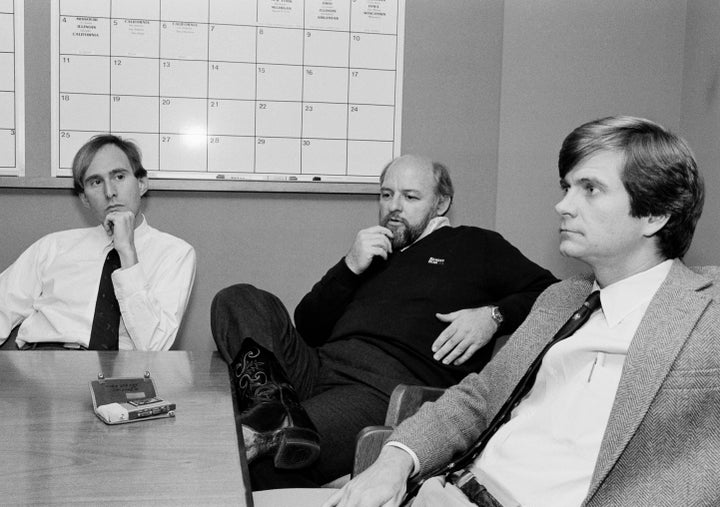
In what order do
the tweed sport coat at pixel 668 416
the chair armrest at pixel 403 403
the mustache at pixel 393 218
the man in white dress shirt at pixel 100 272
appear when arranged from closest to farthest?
the tweed sport coat at pixel 668 416, the chair armrest at pixel 403 403, the man in white dress shirt at pixel 100 272, the mustache at pixel 393 218

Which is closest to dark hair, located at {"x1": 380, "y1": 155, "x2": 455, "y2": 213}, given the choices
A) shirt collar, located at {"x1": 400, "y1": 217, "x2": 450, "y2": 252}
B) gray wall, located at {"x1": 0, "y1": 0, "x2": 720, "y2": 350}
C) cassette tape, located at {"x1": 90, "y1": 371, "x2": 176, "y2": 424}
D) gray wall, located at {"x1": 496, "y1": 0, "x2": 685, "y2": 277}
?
shirt collar, located at {"x1": 400, "y1": 217, "x2": 450, "y2": 252}

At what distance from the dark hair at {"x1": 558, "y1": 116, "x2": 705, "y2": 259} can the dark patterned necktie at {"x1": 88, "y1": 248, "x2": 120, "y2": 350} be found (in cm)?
163

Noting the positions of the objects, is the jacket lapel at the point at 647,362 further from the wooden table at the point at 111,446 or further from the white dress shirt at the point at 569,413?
the wooden table at the point at 111,446

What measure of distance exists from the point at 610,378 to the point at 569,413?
0.32 ft

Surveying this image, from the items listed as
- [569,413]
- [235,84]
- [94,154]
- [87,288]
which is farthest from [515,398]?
[235,84]

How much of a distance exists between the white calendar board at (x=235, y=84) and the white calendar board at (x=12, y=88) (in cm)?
12

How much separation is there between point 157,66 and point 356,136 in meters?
0.83

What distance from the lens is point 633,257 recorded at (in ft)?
4.84

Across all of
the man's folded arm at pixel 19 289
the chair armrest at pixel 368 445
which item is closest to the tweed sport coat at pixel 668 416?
the chair armrest at pixel 368 445

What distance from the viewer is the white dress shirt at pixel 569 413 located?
1.33 m

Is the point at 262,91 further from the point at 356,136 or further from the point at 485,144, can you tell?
the point at 485,144

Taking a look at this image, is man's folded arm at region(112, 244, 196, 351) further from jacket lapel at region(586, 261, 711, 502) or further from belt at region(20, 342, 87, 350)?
jacket lapel at region(586, 261, 711, 502)

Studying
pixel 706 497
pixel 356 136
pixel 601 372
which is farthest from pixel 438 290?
pixel 706 497

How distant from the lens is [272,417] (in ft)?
5.08
